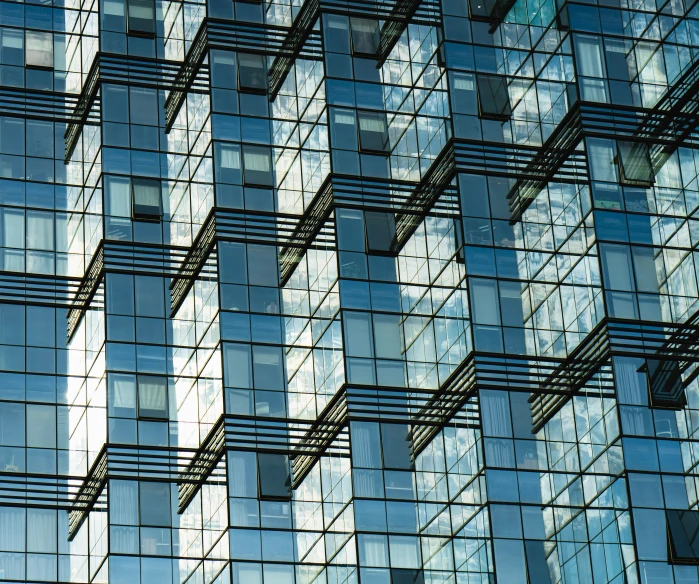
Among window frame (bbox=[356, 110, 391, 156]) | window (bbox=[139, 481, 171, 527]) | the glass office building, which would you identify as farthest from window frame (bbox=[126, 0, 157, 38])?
window (bbox=[139, 481, 171, 527])

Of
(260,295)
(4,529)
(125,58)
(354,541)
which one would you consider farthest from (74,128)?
(354,541)

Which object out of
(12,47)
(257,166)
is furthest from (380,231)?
(12,47)

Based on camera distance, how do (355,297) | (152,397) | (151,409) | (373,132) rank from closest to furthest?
(355,297), (151,409), (152,397), (373,132)

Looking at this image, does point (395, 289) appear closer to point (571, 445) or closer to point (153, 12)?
point (571, 445)

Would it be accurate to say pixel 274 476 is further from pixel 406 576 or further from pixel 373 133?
pixel 373 133

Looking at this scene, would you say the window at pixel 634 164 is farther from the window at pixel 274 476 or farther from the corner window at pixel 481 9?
the window at pixel 274 476

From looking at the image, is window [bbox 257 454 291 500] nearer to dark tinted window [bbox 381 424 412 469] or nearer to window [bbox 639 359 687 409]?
dark tinted window [bbox 381 424 412 469]

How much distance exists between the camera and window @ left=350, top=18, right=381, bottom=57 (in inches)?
3684

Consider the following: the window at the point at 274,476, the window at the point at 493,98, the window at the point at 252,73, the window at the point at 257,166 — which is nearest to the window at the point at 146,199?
the window at the point at 257,166

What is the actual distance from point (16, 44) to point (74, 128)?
6.09 metres

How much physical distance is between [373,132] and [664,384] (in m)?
21.0

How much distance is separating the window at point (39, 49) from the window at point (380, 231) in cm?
2297

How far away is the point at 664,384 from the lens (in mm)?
80438

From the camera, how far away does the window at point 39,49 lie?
10019 cm
